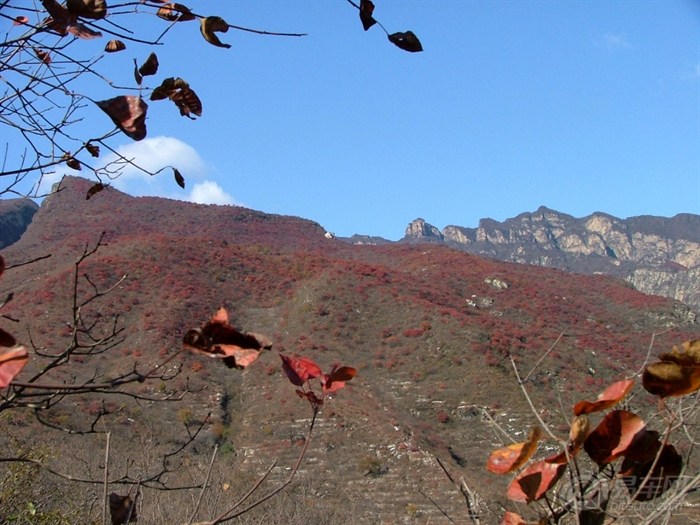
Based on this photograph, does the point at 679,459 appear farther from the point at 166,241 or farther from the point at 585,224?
the point at 585,224

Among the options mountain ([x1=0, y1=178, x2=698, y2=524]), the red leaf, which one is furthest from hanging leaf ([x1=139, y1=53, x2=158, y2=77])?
mountain ([x1=0, y1=178, x2=698, y2=524])

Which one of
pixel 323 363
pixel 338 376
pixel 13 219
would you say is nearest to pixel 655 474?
pixel 338 376

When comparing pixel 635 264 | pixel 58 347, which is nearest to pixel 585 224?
pixel 635 264

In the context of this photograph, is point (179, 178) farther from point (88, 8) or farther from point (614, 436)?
point (614, 436)

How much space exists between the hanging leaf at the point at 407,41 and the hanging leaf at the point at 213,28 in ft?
0.94

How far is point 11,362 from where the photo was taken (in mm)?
671

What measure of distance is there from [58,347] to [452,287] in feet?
71.5

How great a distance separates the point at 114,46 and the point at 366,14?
27.6 inches

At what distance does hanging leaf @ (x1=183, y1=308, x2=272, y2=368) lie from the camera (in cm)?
82

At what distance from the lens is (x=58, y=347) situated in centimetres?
2570

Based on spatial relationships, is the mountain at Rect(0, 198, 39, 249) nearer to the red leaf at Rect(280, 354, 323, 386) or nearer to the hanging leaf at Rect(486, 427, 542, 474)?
the red leaf at Rect(280, 354, 323, 386)

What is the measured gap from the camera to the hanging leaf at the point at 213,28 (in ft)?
3.85

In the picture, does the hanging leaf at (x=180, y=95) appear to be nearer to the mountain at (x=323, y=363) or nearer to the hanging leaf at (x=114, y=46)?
the hanging leaf at (x=114, y=46)

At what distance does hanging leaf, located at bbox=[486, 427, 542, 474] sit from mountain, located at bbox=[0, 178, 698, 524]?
17.1 ft
